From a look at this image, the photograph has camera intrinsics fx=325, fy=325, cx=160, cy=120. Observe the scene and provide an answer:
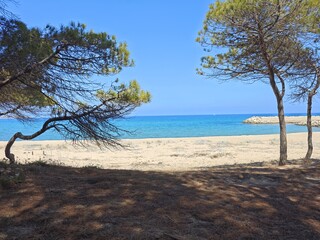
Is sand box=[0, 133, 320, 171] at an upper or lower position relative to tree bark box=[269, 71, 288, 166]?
lower

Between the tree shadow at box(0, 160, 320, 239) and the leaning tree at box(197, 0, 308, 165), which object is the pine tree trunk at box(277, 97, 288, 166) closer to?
the leaning tree at box(197, 0, 308, 165)

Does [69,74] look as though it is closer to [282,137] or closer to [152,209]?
[152,209]

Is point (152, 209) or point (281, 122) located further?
point (281, 122)

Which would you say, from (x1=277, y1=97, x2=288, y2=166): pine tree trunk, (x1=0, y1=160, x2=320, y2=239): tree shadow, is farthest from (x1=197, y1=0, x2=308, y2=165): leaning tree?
(x1=0, y1=160, x2=320, y2=239): tree shadow

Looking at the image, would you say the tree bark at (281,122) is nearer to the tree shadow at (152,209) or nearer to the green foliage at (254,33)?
the green foliage at (254,33)

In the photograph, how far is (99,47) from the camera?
6.04 metres

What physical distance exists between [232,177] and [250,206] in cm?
214

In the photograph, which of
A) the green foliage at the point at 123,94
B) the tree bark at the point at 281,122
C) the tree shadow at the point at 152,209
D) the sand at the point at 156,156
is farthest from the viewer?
the sand at the point at 156,156

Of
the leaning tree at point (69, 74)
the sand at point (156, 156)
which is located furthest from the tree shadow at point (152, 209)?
the sand at point (156, 156)

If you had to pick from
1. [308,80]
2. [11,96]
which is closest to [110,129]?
[11,96]

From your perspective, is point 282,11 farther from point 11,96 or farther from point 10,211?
point 10,211

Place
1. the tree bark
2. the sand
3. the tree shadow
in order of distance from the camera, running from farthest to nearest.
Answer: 1. the sand
2. the tree bark
3. the tree shadow

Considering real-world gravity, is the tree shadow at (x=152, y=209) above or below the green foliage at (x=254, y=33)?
below

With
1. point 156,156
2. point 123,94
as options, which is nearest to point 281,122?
point 123,94
